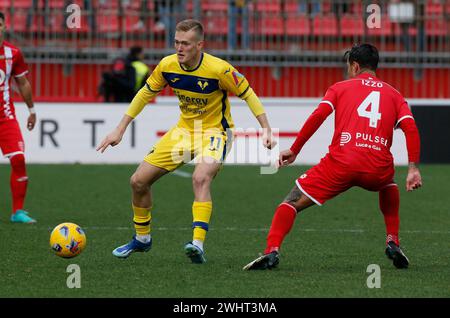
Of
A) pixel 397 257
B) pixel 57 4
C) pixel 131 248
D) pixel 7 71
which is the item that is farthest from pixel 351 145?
pixel 57 4

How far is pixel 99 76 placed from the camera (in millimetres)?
21219

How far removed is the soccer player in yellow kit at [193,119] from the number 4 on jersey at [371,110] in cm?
82

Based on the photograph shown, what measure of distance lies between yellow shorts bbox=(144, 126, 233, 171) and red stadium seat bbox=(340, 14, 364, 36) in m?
14.0

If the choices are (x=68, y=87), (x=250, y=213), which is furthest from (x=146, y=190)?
(x=68, y=87)

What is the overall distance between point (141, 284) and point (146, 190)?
143cm

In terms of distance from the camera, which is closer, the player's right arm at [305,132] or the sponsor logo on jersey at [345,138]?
the player's right arm at [305,132]

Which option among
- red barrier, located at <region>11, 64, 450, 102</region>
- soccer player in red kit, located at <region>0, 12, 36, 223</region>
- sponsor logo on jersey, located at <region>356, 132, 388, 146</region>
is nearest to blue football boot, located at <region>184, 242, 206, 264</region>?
sponsor logo on jersey, located at <region>356, 132, 388, 146</region>

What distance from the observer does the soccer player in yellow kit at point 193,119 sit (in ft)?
25.2

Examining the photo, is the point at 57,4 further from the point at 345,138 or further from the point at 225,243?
the point at 345,138

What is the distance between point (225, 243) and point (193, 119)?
4.44ft

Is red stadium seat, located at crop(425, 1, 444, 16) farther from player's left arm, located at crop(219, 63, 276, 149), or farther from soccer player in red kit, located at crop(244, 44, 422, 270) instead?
soccer player in red kit, located at crop(244, 44, 422, 270)

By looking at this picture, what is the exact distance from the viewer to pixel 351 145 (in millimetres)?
7137

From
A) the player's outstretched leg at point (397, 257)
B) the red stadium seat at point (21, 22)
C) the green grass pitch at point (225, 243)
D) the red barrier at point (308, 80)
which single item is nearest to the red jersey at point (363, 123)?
→ the player's outstretched leg at point (397, 257)

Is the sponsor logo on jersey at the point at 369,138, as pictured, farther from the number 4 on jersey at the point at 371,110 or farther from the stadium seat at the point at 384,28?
the stadium seat at the point at 384,28
